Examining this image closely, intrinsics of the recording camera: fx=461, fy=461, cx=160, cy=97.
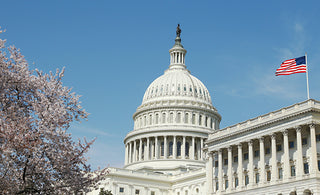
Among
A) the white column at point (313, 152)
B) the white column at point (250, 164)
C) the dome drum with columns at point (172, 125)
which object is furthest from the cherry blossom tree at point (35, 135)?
the dome drum with columns at point (172, 125)

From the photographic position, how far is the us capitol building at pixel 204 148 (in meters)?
68.6

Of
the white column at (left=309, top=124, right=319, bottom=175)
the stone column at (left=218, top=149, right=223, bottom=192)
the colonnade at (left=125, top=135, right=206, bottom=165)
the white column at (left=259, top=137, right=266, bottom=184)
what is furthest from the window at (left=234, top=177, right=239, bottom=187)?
the colonnade at (left=125, top=135, right=206, bottom=165)

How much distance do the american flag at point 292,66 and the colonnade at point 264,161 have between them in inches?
338

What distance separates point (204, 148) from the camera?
92.9 meters

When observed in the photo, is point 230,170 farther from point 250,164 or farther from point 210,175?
point 210,175

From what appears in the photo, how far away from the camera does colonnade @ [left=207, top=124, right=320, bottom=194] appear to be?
6744 cm

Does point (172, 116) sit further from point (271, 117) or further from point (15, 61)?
point (15, 61)

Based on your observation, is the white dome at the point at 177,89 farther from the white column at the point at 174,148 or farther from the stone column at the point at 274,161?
the stone column at the point at 274,161

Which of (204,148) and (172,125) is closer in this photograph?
(204,148)

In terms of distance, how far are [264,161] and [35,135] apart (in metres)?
55.3

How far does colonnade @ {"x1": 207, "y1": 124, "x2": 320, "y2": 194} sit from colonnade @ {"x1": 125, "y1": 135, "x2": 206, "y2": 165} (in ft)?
161

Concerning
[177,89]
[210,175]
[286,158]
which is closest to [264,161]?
[286,158]

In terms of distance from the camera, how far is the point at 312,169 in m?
65.2

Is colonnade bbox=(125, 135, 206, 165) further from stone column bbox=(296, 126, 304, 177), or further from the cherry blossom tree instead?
the cherry blossom tree
